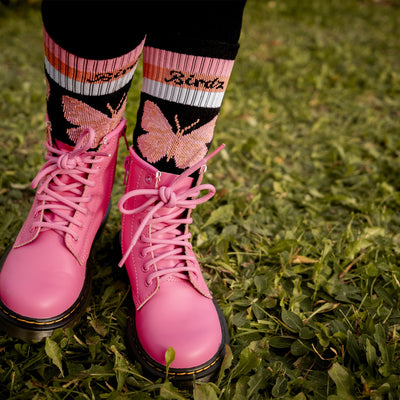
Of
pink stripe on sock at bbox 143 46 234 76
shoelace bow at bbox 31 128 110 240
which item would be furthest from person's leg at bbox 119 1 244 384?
shoelace bow at bbox 31 128 110 240

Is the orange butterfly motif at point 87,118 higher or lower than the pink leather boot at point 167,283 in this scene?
higher

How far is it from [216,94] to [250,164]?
936 mm

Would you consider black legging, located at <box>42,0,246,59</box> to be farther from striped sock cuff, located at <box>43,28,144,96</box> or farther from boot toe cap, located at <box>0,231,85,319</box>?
boot toe cap, located at <box>0,231,85,319</box>

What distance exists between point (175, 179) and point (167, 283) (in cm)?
25

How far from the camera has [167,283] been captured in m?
0.88

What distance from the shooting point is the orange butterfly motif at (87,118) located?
850 millimetres

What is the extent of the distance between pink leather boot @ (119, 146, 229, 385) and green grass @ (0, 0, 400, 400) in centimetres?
5

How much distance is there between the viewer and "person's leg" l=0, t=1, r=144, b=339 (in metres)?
0.76

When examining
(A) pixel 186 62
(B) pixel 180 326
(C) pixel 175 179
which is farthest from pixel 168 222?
(A) pixel 186 62

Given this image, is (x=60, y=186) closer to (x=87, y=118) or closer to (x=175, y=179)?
(x=87, y=118)

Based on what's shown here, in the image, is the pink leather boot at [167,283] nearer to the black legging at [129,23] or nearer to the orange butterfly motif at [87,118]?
the orange butterfly motif at [87,118]

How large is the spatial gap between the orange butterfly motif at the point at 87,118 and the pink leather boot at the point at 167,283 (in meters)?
0.08

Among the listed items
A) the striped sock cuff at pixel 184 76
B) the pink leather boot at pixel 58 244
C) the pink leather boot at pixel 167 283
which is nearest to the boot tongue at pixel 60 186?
the pink leather boot at pixel 58 244

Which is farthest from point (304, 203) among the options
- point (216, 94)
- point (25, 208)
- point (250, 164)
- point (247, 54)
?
point (247, 54)
